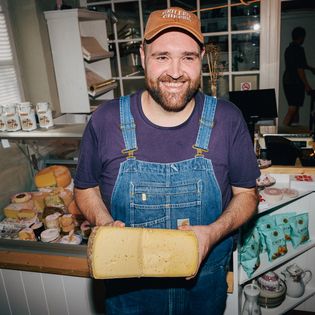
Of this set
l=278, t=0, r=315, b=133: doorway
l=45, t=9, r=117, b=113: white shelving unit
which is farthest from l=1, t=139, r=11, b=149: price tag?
l=278, t=0, r=315, b=133: doorway

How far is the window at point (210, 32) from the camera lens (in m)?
3.20

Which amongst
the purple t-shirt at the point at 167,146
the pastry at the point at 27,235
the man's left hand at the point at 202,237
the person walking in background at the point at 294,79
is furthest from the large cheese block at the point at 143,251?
the person walking in background at the point at 294,79

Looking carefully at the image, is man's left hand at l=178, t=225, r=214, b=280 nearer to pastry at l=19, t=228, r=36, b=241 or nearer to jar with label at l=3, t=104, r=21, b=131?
pastry at l=19, t=228, r=36, b=241

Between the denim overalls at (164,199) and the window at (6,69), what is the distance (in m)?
1.55

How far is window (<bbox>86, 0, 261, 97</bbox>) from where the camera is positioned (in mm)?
3197

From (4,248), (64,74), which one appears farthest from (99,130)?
(64,74)

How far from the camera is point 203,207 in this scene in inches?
50.1

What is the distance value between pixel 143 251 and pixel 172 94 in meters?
0.58

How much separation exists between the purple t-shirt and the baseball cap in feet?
0.84

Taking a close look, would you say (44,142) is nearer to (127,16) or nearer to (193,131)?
(193,131)

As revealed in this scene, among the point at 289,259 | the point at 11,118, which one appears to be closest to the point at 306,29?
the point at 289,259

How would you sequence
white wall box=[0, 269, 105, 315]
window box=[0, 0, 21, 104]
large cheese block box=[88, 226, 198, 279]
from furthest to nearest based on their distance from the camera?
window box=[0, 0, 21, 104] < white wall box=[0, 269, 105, 315] < large cheese block box=[88, 226, 198, 279]

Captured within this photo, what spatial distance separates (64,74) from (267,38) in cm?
190

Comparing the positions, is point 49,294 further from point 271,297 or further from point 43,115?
point 271,297
